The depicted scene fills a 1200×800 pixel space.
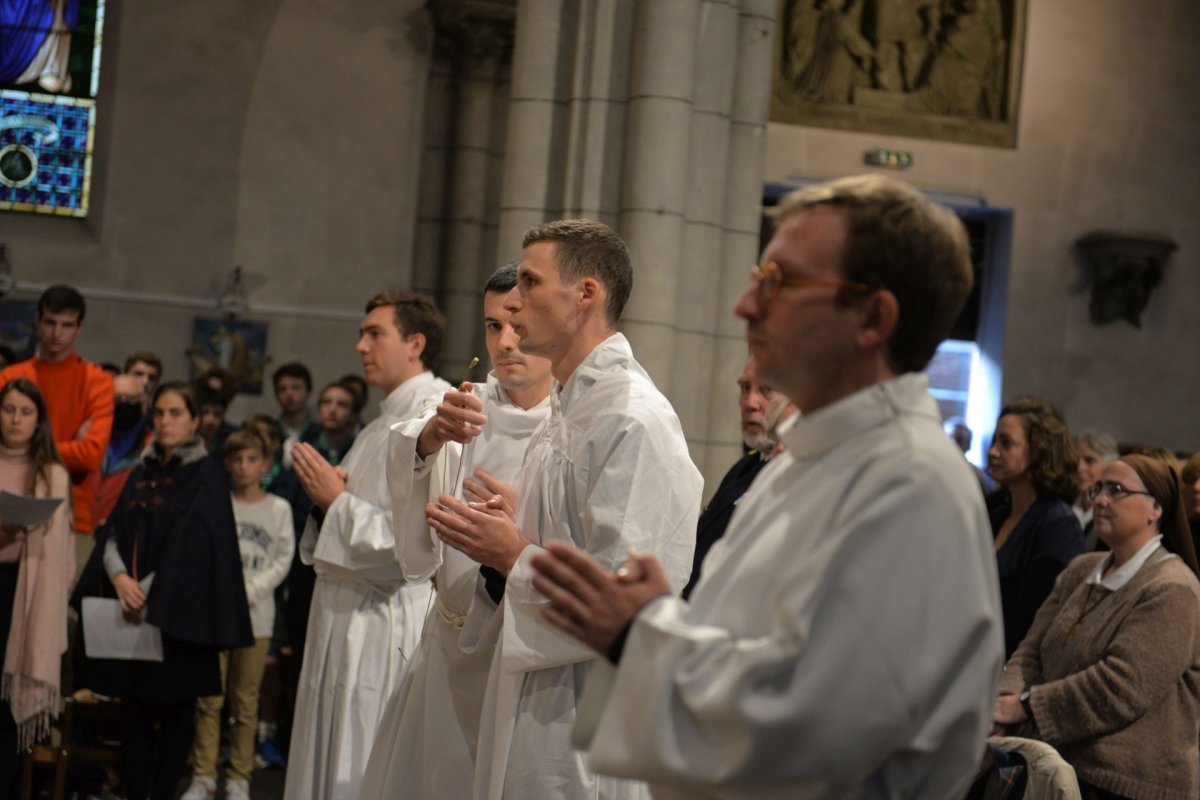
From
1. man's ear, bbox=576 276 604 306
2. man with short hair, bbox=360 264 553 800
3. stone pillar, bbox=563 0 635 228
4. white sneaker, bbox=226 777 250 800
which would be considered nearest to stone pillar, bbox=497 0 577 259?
stone pillar, bbox=563 0 635 228

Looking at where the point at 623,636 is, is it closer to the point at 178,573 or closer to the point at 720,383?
the point at 178,573

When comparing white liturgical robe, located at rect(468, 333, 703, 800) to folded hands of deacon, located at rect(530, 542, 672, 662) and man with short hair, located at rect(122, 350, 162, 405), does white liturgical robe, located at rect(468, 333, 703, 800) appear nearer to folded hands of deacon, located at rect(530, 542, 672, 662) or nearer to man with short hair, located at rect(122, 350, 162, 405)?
folded hands of deacon, located at rect(530, 542, 672, 662)

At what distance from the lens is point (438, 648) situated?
3824 mm

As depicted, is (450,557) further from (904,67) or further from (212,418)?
(904,67)

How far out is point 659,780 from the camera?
1812 millimetres

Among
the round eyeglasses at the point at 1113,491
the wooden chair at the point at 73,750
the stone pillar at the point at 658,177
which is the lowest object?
the wooden chair at the point at 73,750

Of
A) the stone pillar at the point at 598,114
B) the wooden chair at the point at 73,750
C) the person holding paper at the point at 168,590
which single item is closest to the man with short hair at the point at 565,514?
the person holding paper at the point at 168,590

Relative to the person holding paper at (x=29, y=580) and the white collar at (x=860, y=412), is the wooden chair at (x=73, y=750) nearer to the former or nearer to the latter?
the person holding paper at (x=29, y=580)

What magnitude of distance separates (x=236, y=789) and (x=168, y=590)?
1.20 meters

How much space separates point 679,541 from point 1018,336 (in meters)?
9.74

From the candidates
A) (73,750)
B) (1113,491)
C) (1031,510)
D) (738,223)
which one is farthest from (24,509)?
(1113,491)

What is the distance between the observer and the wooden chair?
6.18 metres

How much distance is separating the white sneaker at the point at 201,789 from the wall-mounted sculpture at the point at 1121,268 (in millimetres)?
8767

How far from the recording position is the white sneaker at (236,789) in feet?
21.8
